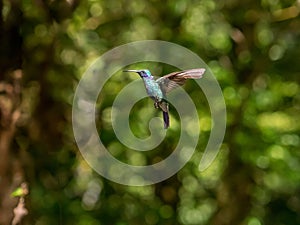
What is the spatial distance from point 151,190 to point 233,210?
1.24 feet

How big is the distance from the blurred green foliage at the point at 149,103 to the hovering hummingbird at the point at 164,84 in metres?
1.55

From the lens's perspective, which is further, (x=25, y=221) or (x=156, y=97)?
(x=25, y=221)

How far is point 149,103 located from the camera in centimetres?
252

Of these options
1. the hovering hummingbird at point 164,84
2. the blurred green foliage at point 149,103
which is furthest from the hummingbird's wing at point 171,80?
the blurred green foliage at point 149,103

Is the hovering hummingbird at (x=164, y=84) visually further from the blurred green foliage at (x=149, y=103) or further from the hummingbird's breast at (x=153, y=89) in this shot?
the blurred green foliage at (x=149, y=103)

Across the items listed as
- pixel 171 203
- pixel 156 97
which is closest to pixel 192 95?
pixel 171 203

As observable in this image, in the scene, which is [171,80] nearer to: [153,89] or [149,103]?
[153,89]

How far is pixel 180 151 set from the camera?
2549 mm

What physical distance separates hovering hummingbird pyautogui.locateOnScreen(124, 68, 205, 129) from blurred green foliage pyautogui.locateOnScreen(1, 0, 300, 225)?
155 cm

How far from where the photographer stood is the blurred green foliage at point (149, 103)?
2.63 m

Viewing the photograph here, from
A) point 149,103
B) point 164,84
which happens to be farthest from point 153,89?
point 149,103

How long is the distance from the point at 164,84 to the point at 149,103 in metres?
1.60

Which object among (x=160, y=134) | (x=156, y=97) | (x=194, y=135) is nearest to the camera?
(x=156, y=97)

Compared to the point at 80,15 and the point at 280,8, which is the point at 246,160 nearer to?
the point at 280,8
